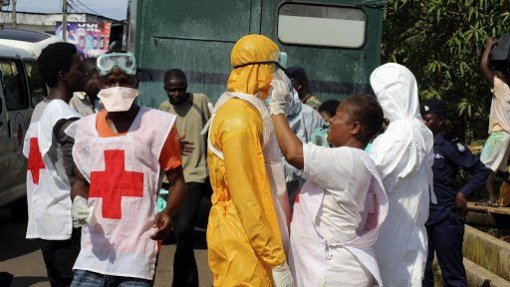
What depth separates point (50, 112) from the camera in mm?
5738

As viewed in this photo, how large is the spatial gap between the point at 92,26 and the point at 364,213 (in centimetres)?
4970

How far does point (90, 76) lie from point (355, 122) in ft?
7.17

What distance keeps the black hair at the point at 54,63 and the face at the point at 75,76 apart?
21 millimetres

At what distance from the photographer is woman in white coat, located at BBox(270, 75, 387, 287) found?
4719mm

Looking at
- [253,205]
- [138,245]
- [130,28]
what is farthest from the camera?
[130,28]

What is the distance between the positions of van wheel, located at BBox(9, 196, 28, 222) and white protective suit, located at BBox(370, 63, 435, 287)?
9.07 meters

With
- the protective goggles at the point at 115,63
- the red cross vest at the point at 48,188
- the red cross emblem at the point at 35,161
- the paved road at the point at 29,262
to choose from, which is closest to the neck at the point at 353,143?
the protective goggles at the point at 115,63

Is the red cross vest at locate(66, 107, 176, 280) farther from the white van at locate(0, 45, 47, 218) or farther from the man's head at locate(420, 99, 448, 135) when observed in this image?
the white van at locate(0, 45, 47, 218)

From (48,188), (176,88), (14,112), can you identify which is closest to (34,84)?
(14,112)

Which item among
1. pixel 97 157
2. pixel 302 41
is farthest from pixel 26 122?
pixel 97 157

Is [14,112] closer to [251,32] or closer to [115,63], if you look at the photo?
[251,32]

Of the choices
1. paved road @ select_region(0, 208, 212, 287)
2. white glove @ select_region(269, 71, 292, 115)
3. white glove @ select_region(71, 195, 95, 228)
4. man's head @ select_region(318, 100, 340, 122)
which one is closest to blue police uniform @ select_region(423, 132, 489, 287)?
man's head @ select_region(318, 100, 340, 122)

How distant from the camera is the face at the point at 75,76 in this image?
5914 mm

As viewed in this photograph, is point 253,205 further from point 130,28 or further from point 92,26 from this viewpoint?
point 92,26
